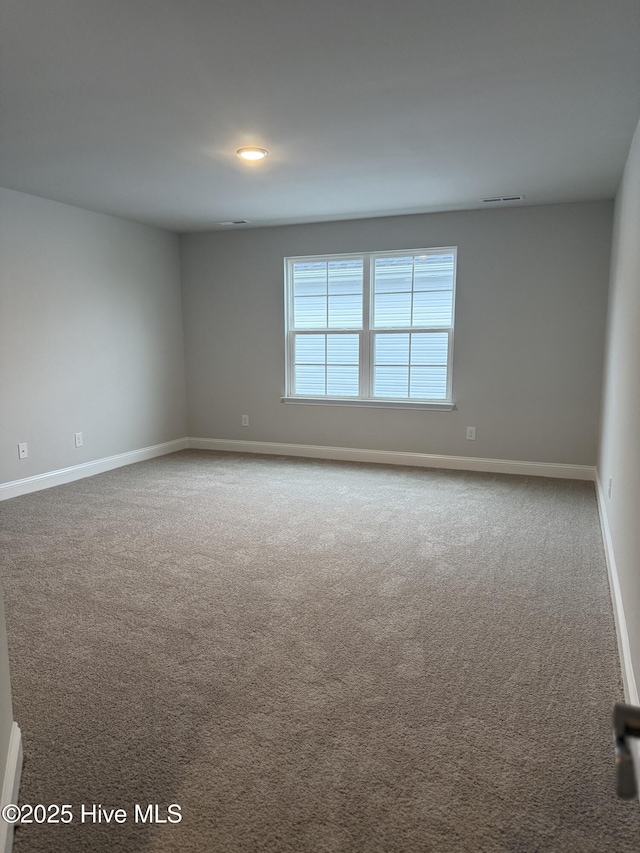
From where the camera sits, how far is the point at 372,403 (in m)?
5.61

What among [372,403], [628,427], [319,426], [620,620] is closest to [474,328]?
[372,403]

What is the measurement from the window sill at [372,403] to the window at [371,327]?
12 mm

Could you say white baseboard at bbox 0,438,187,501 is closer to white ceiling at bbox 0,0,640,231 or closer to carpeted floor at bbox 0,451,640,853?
carpeted floor at bbox 0,451,640,853

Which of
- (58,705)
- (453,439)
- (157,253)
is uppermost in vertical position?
(157,253)

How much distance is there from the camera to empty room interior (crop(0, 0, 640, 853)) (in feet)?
5.16

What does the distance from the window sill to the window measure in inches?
0.5

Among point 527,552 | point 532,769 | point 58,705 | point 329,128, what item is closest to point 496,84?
point 329,128

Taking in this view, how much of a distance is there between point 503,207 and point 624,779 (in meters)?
4.96

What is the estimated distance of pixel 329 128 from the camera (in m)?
2.99

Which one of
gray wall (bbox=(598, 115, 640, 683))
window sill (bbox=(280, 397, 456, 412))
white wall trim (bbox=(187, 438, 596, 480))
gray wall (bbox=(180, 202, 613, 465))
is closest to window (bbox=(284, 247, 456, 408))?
window sill (bbox=(280, 397, 456, 412))

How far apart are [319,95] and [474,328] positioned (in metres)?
3.01

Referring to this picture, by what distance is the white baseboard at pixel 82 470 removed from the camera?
14.6ft

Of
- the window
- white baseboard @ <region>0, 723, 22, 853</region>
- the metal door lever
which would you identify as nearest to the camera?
the metal door lever

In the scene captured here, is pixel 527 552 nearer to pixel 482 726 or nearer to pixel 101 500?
pixel 482 726
